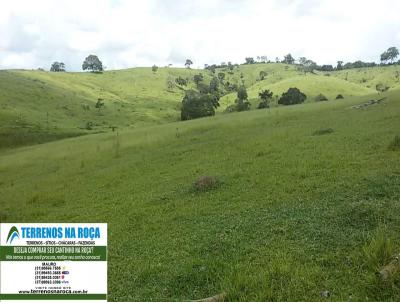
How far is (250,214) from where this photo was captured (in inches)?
607

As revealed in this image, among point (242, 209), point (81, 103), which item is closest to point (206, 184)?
point (242, 209)

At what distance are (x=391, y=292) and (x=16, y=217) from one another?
19.6 meters

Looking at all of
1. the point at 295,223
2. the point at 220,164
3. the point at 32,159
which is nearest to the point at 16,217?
the point at 220,164

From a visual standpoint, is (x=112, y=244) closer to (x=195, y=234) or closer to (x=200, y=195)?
(x=195, y=234)

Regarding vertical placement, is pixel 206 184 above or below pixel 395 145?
below

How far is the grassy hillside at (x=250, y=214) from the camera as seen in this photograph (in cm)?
1048

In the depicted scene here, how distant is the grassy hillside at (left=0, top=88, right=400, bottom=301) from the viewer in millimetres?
10477


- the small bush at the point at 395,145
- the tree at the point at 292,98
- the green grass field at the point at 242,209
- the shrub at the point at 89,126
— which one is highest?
the tree at the point at 292,98

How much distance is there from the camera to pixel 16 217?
2303 cm

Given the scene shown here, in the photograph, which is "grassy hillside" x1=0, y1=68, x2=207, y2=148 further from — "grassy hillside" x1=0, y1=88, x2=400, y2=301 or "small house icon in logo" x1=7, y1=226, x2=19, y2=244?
"small house icon in logo" x1=7, y1=226, x2=19, y2=244

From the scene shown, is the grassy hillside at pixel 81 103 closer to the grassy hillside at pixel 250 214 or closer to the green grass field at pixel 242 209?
the green grass field at pixel 242 209

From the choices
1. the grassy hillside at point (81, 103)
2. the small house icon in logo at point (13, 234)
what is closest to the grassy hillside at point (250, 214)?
the small house icon in logo at point (13, 234)

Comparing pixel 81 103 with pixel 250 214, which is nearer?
pixel 250 214

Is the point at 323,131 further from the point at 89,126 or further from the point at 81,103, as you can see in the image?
the point at 81,103
